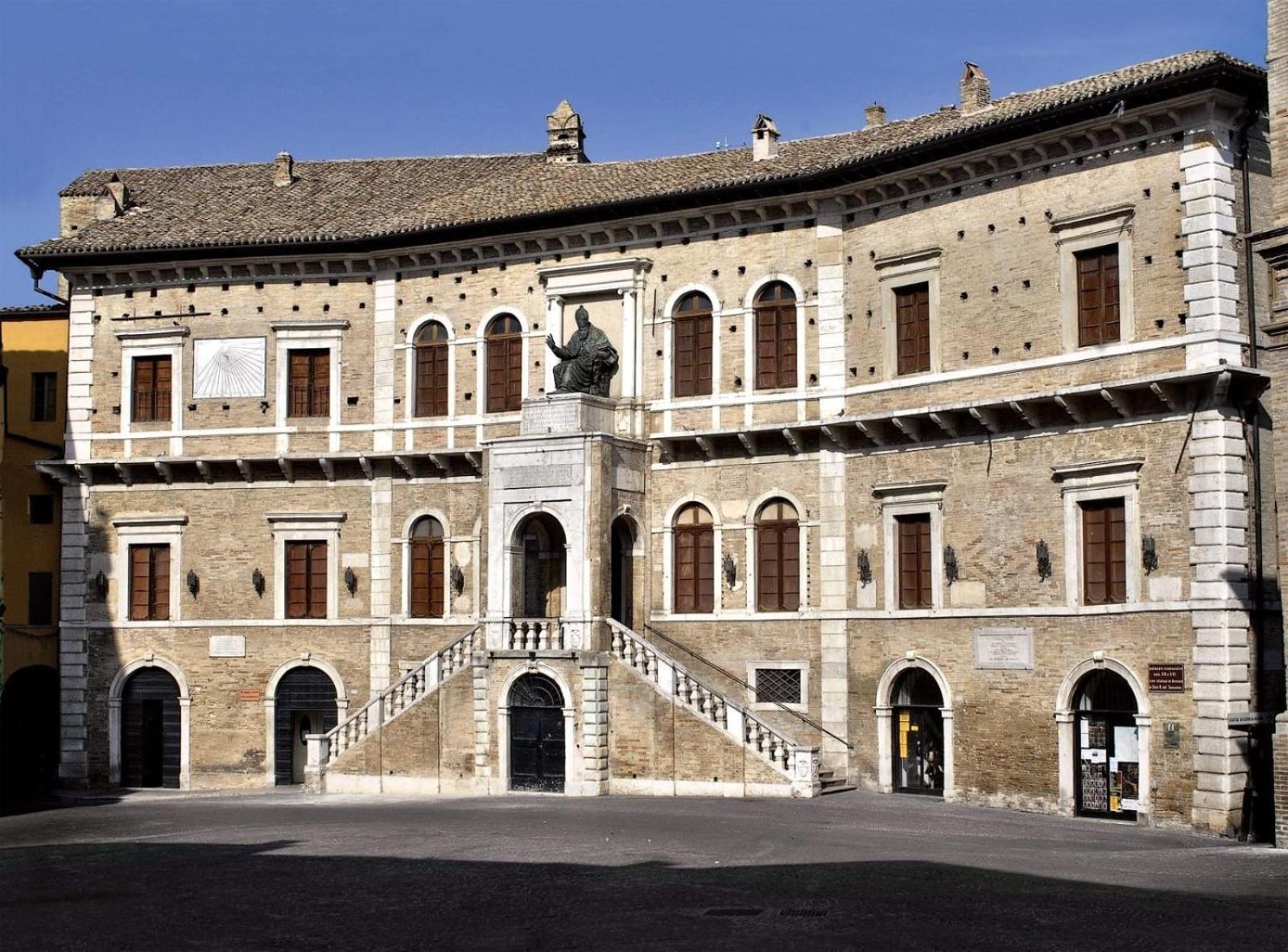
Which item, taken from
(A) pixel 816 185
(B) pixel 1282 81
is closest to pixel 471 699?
(A) pixel 816 185

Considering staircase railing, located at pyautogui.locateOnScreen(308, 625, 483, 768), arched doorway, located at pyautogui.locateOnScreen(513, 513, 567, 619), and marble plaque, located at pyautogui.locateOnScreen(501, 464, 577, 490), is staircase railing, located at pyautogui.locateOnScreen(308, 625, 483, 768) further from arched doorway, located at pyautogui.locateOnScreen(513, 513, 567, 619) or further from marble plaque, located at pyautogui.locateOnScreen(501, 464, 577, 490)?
marble plaque, located at pyautogui.locateOnScreen(501, 464, 577, 490)

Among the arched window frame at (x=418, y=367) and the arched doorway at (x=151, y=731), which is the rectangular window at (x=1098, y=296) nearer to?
the arched window frame at (x=418, y=367)

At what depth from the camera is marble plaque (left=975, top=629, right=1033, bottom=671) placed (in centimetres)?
3108

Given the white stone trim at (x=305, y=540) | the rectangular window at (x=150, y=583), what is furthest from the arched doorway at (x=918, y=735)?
the rectangular window at (x=150, y=583)

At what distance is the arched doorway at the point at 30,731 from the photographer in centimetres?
4144

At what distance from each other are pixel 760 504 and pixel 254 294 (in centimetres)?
1284

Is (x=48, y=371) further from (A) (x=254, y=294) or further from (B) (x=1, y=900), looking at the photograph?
(B) (x=1, y=900)

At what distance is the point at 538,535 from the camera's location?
38.1 m

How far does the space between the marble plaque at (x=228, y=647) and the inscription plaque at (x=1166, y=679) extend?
66.3 ft

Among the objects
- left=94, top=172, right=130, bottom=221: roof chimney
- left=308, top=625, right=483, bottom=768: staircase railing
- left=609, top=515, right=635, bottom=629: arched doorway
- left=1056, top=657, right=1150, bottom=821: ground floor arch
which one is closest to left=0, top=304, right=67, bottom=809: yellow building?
left=94, top=172, right=130, bottom=221: roof chimney

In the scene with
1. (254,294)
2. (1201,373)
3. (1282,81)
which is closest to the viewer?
(1282,81)

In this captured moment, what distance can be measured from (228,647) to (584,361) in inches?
416

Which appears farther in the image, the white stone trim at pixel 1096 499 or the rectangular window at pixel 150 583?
the rectangular window at pixel 150 583

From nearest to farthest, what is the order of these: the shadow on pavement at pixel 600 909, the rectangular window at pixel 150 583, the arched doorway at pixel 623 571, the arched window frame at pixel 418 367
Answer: the shadow on pavement at pixel 600 909 → the arched doorway at pixel 623 571 → the arched window frame at pixel 418 367 → the rectangular window at pixel 150 583
